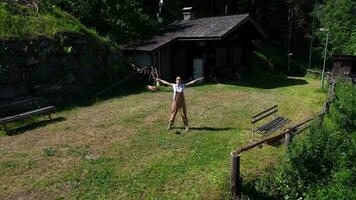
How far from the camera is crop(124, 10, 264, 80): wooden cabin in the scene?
20719 mm

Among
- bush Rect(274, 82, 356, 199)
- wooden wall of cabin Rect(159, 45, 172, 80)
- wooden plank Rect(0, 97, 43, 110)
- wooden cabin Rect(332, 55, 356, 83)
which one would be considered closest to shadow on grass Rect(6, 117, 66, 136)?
wooden plank Rect(0, 97, 43, 110)

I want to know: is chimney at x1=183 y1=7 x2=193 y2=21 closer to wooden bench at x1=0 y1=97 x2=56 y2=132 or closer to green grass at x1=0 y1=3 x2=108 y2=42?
green grass at x1=0 y1=3 x2=108 y2=42

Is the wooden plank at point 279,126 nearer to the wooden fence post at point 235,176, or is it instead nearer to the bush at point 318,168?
the bush at point 318,168

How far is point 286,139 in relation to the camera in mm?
9461

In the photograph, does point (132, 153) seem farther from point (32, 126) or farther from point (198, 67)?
point (198, 67)

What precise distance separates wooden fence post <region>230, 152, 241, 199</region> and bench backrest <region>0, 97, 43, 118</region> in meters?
9.62

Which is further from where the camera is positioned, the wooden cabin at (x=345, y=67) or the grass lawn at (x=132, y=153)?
the wooden cabin at (x=345, y=67)

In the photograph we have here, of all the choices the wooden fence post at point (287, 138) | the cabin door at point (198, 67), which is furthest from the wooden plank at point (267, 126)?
the cabin door at point (198, 67)

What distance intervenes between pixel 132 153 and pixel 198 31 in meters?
13.2

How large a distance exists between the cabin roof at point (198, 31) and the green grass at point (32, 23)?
368cm

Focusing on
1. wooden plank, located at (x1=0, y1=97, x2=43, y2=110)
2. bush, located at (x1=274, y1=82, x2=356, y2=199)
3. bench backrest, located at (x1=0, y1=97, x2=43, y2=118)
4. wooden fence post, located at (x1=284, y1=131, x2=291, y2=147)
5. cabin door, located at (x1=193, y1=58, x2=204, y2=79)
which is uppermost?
cabin door, located at (x1=193, y1=58, x2=204, y2=79)

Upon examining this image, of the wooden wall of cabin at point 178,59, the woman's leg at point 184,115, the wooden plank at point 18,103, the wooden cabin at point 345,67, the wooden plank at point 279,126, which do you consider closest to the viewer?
the wooden plank at point 279,126

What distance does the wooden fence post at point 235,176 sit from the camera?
24.2ft

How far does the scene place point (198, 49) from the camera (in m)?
22.0
